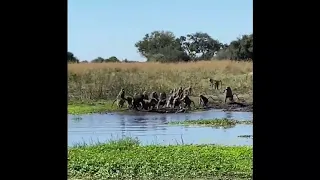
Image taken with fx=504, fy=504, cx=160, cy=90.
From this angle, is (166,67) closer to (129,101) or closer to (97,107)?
(129,101)

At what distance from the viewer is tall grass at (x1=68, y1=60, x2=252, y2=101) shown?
2516mm

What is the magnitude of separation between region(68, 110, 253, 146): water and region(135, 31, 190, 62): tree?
1.13ft

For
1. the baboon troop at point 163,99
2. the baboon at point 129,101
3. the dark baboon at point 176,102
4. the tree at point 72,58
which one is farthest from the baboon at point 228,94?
the tree at point 72,58

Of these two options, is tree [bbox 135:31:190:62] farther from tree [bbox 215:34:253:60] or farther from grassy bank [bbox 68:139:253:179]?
grassy bank [bbox 68:139:253:179]

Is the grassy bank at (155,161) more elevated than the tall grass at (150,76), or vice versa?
the tall grass at (150,76)

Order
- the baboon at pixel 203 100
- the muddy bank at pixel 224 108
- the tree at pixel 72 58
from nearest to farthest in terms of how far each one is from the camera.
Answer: the tree at pixel 72 58, the muddy bank at pixel 224 108, the baboon at pixel 203 100

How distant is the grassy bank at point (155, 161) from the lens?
2.66 meters

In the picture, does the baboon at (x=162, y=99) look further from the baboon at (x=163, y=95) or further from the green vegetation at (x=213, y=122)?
the green vegetation at (x=213, y=122)

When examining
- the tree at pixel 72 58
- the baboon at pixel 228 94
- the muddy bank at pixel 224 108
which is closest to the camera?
the tree at pixel 72 58

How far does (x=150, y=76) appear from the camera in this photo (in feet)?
8.46

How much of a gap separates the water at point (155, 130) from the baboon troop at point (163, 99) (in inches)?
2.8
